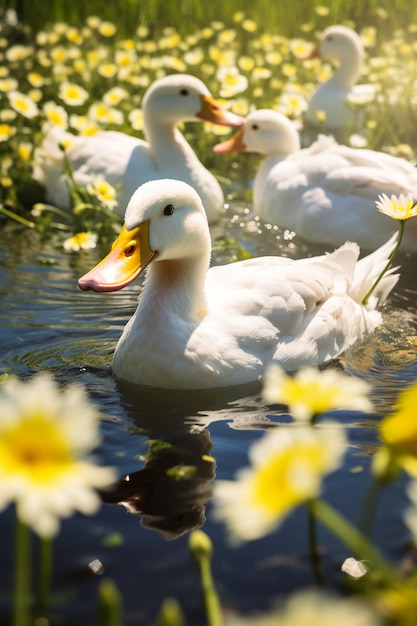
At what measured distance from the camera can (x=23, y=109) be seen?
6.97m

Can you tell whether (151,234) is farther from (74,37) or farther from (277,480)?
(74,37)

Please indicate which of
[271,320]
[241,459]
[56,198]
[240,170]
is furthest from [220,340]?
[240,170]

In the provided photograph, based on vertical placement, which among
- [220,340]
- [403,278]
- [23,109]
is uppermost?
[23,109]

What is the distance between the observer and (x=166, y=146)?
680 cm

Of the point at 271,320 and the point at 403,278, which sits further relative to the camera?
the point at 403,278

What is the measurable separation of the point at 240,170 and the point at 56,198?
1781 mm

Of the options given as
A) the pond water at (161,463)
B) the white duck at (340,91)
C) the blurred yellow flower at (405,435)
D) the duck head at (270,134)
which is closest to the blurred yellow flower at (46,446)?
the blurred yellow flower at (405,435)

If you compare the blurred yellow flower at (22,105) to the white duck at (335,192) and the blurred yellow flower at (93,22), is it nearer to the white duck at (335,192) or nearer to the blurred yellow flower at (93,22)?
the white duck at (335,192)

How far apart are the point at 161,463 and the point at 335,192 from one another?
122 inches

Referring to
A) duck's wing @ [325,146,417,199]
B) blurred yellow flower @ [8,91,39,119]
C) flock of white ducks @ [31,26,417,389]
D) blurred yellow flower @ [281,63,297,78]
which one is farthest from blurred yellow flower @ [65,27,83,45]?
duck's wing @ [325,146,417,199]

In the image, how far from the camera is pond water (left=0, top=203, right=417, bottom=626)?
8.84 feet

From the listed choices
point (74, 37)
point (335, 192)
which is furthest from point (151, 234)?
point (74, 37)

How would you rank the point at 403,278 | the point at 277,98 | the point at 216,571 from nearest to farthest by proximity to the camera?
the point at 216,571 → the point at 403,278 → the point at 277,98

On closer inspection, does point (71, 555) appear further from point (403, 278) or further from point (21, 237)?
point (21, 237)
